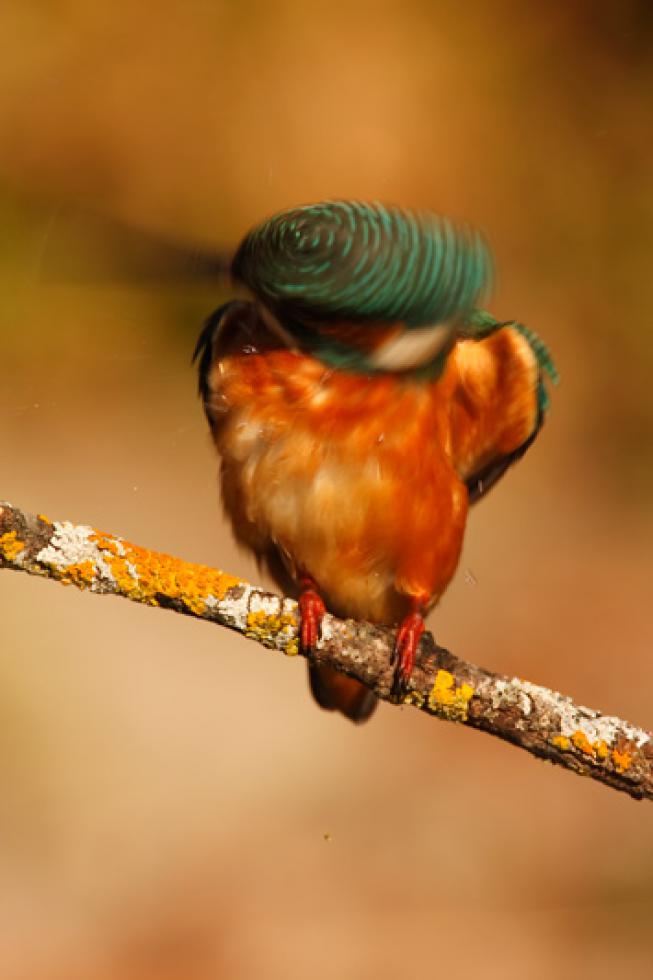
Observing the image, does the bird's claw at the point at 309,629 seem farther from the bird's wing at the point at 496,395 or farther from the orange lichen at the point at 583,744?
the bird's wing at the point at 496,395

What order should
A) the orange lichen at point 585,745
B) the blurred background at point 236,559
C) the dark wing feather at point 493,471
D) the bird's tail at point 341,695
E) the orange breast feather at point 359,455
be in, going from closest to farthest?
the orange lichen at point 585,745
the orange breast feather at point 359,455
the dark wing feather at point 493,471
the bird's tail at point 341,695
the blurred background at point 236,559

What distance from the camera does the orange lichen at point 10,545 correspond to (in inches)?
68.2

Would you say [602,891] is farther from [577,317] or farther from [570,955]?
[577,317]

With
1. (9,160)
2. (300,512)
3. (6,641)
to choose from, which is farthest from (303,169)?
(300,512)

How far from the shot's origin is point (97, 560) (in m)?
1.80

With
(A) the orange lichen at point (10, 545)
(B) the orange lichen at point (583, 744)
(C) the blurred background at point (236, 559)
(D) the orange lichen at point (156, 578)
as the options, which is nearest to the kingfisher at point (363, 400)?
(D) the orange lichen at point (156, 578)

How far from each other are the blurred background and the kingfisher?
1.53 metres

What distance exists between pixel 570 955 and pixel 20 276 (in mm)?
3350

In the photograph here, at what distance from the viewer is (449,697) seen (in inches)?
75.0

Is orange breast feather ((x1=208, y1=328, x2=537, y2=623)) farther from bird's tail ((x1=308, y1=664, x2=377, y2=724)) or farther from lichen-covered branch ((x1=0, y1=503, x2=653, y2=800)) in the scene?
lichen-covered branch ((x1=0, y1=503, x2=653, y2=800))

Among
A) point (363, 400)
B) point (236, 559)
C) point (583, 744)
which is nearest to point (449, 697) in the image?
point (583, 744)

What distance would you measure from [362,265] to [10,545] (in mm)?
695

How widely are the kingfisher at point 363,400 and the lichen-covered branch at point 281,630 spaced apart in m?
0.08

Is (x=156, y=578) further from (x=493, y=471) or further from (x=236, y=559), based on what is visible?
(x=236, y=559)
